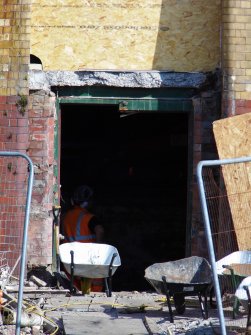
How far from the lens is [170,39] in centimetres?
1252

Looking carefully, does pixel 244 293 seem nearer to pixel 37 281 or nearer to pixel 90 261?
pixel 90 261

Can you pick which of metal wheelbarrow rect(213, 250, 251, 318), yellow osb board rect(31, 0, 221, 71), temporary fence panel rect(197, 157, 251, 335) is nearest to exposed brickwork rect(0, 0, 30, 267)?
yellow osb board rect(31, 0, 221, 71)

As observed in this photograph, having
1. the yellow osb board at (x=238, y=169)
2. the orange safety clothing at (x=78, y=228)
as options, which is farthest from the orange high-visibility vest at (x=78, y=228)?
the yellow osb board at (x=238, y=169)

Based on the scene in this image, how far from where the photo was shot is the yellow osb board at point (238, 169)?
11.4 meters

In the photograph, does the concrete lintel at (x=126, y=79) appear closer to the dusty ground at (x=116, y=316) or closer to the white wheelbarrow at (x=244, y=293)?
→ the dusty ground at (x=116, y=316)

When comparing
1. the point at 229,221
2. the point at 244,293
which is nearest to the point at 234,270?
the point at 244,293

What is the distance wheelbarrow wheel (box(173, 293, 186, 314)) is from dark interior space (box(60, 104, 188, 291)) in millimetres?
5695

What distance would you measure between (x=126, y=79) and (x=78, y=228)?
2484 mm

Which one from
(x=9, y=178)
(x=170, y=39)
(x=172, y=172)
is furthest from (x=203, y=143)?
(x=172, y=172)

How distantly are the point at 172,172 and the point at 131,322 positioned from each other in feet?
22.0

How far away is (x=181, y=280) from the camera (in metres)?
10.8

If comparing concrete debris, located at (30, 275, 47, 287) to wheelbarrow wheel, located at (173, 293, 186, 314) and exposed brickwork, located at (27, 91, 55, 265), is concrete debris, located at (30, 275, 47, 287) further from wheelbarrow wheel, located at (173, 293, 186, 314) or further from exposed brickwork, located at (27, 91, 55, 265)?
wheelbarrow wheel, located at (173, 293, 186, 314)

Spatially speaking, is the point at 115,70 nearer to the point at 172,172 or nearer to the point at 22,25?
the point at 22,25

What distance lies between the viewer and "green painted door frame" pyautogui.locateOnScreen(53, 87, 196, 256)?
41.1ft
